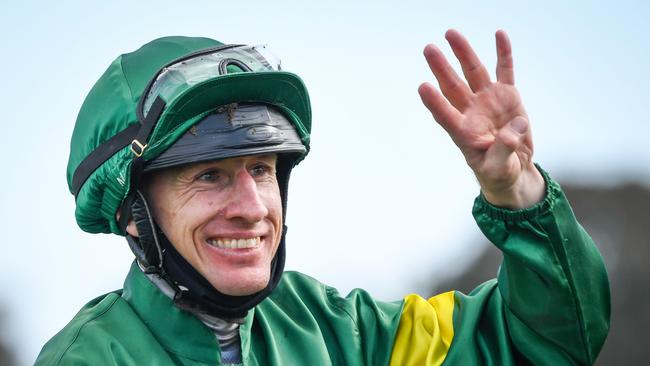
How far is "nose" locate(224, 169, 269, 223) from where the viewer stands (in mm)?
5195

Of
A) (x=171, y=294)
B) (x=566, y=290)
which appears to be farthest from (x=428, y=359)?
(x=171, y=294)

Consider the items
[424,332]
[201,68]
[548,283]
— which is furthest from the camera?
[424,332]

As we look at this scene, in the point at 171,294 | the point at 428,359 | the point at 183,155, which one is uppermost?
the point at 183,155

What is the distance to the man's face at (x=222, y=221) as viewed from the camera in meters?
5.20

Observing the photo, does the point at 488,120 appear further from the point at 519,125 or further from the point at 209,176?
the point at 209,176

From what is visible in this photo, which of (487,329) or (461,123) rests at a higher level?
(461,123)

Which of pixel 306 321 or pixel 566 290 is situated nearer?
pixel 566 290

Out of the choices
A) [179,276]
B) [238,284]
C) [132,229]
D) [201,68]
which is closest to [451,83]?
[201,68]

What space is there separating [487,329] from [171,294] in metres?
1.15

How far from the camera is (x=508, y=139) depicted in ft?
16.2

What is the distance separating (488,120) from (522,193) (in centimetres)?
28

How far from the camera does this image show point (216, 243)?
207 inches

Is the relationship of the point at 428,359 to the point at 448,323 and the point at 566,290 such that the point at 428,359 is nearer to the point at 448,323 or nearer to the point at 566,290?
the point at 448,323

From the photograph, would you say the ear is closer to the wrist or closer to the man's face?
the man's face
